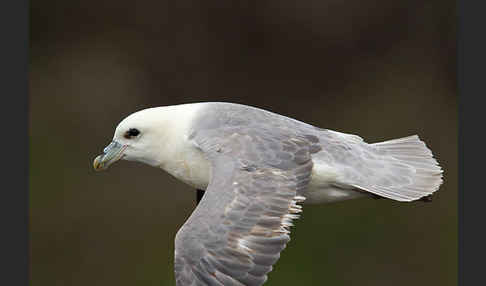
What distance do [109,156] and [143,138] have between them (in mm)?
165

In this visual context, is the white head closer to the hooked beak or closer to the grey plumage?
the hooked beak

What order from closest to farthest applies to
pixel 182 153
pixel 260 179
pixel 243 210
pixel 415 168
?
1. pixel 243 210
2. pixel 260 179
3. pixel 182 153
4. pixel 415 168

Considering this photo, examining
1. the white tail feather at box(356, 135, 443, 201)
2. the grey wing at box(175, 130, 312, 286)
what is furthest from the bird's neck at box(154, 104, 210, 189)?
the white tail feather at box(356, 135, 443, 201)

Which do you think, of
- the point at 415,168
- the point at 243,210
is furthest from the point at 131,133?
the point at 415,168

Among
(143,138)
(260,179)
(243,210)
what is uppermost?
(143,138)

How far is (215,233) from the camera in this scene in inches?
117

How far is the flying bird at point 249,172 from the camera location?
2962mm

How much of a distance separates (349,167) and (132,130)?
94 centimetres

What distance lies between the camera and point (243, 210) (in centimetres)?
306

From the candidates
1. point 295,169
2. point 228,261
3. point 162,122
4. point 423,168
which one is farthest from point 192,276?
point 423,168

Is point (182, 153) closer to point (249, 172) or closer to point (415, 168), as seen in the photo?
point (249, 172)

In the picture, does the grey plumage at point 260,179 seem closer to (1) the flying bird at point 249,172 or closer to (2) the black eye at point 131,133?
(1) the flying bird at point 249,172

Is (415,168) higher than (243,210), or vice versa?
(415,168)

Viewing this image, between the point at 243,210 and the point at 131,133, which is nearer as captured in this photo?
the point at 243,210
